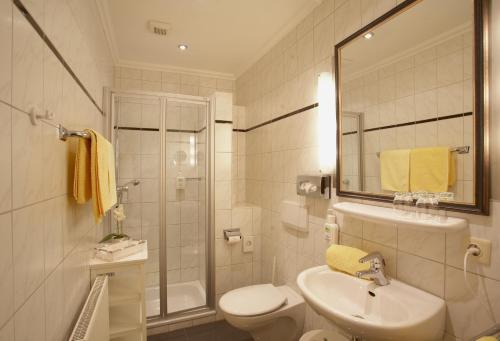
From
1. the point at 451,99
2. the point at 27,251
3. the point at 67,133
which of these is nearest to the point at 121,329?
the point at 27,251

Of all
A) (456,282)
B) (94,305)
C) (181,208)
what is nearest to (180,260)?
(181,208)

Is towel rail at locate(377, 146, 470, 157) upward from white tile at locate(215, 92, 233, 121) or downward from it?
downward

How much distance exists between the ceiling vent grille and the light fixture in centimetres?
136

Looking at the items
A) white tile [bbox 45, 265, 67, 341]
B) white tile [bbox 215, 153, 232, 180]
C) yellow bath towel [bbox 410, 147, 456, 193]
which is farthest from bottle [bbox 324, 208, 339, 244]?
white tile [bbox 45, 265, 67, 341]

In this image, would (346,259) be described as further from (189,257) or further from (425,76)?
(189,257)

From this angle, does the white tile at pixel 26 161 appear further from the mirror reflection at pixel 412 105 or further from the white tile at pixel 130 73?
the white tile at pixel 130 73

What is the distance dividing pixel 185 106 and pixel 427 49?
6.36 feet

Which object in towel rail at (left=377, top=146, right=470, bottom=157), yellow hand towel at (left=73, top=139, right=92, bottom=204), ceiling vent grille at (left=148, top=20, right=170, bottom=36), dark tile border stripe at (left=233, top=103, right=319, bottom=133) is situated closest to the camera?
towel rail at (left=377, top=146, right=470, bottom=157)

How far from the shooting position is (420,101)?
1.15 metres

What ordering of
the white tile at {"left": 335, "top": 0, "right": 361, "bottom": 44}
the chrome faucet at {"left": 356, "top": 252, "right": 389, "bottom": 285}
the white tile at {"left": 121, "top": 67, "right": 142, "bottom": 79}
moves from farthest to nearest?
1. the white tile at {"left": 121, "top": 67, "right": 142, "bottom": 79}
2. the white tile at {"left": 335, "top": 0, "right": 361, "bottom": 44}
3. the chrome faucet at {"left": 356, "top": 252, "right": 389, "bottom": 285}

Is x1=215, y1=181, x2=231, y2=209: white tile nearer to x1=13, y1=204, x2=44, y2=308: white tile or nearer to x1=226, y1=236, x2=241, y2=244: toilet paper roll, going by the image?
x1=226, y1=236, x2=241, y2=244: toilet paper roll

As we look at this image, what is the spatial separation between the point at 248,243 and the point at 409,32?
6.87 feet

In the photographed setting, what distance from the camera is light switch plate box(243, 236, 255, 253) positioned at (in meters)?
2.53

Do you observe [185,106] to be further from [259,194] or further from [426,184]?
[426,184]
